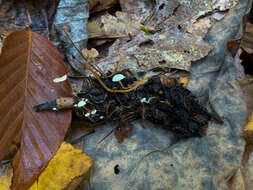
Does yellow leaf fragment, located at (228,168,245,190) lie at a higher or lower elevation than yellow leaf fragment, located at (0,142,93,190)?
lower

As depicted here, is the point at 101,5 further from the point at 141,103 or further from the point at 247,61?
the point at 247,61

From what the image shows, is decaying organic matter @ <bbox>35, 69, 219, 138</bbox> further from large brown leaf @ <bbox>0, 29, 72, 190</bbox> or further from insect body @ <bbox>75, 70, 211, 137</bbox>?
large brown leaf @ <bbox>0, 29, 72, 190</bbox>

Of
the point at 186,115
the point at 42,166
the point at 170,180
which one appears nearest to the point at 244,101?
the point at 186,115

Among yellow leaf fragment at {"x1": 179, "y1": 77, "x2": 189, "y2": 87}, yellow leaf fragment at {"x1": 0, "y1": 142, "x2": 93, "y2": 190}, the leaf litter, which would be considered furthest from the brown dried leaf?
yellow leaf fragment at {"x1": 0, "y1": 142, "x2": 93, "y2": 190}

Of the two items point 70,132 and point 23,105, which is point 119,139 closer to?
point 70,132

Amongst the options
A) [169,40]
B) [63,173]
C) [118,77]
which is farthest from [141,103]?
[169,40]
